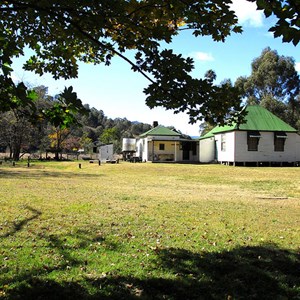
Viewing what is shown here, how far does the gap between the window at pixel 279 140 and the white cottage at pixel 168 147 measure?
37.8ft

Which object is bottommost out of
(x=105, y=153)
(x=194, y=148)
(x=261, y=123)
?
(x=105, y=153)

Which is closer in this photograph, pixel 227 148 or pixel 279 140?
pixel 279 140

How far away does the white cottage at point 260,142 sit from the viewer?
35.7m

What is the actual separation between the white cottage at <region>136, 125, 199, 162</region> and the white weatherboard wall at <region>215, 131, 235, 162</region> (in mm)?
6227

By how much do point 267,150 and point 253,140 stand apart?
6.41 feet

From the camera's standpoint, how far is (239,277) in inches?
194

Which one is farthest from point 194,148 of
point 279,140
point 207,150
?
point 279,140

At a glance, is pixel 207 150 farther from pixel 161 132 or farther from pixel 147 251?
pixel 147 251

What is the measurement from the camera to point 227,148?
123 feet

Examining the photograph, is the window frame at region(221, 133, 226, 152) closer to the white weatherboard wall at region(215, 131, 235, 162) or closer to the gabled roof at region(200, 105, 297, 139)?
the white weatherboard wall at region(215, 131, 235, 162)

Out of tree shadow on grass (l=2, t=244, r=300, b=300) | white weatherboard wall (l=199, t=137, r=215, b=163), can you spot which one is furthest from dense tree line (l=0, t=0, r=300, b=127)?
white weatherboard wall (l=199, t=137, r=215, b=163)

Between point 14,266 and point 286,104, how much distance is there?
62288 mm

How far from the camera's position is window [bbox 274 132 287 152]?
36.8 metres

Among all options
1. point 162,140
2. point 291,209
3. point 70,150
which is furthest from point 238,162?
point 70,150
